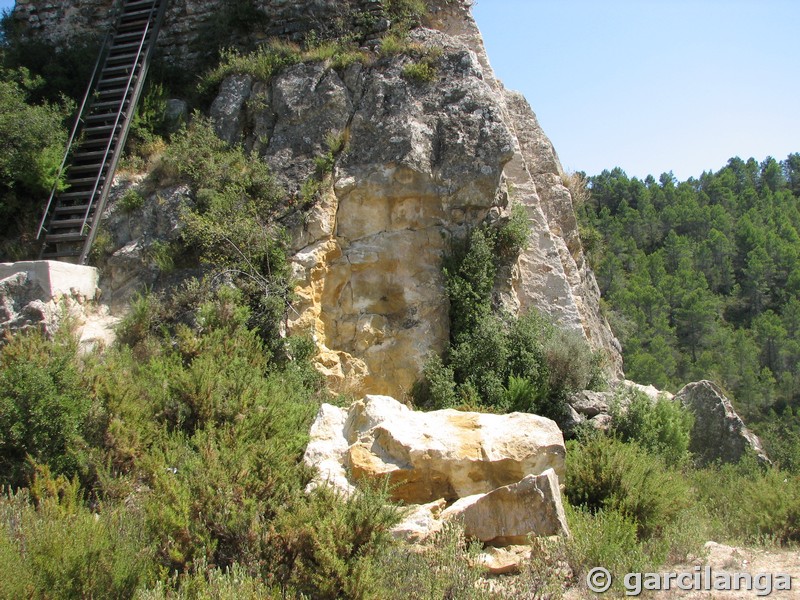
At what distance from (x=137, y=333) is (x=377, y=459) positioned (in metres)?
4.35

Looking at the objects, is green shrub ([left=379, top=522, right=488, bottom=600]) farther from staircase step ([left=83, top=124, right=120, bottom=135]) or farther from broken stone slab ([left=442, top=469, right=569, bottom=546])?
staircase step ([left=83, top=124, right=120, bottom=135])

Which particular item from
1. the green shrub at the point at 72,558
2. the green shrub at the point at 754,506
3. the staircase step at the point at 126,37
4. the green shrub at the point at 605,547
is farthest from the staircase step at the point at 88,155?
the green shrub at the point at 754,506

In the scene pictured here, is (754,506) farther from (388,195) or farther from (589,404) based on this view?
(388,195)

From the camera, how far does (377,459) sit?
5793mm

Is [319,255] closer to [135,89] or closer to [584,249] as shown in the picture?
→ [135,89]

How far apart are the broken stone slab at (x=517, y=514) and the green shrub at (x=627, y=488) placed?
95cm

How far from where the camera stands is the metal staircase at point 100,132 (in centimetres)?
971

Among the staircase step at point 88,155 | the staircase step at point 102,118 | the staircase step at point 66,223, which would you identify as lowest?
the staircase step at point 66,223

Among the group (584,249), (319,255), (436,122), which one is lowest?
(319,255)

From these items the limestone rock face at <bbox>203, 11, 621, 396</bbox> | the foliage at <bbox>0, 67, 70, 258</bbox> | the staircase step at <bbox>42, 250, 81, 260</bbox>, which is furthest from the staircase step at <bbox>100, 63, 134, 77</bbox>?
the staircase step at <bbox>42, 250, 81, 260</bbox>

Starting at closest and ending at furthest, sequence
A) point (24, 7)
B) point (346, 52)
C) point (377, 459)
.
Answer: point (377, 459) < point (346, 52) < point (24, 7)

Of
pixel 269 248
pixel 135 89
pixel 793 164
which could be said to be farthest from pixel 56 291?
pixel 793 164

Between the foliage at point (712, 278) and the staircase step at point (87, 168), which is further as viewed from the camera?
the foliage at point (712, 278)

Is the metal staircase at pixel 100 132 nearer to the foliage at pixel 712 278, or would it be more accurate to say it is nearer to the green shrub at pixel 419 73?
the green shrub at pixel 419 73
